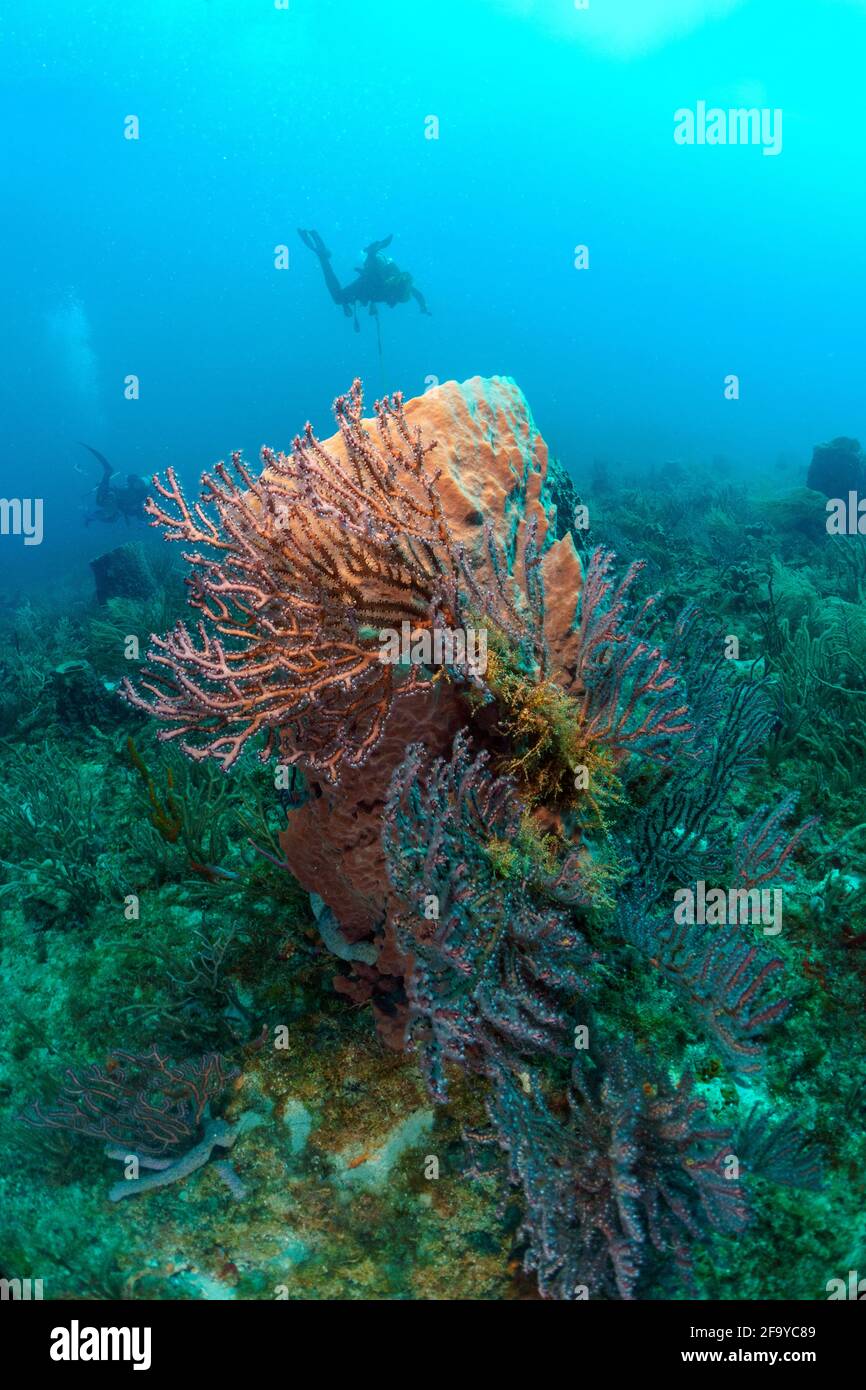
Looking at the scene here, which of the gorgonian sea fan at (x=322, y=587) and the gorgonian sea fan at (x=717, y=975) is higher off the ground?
the gorgonian sea fan at (x=322, y=587)

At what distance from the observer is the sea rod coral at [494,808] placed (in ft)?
8.57

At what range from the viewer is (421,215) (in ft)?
451

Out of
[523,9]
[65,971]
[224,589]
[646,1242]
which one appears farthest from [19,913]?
[523,9]

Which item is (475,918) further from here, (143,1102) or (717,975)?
(143,1102)

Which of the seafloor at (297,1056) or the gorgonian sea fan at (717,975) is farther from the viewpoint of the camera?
the seafloor at (297,1056)

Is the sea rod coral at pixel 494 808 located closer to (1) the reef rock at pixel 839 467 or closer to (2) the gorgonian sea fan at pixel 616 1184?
(2) the gorgonian sea fan at pixel 616 1184

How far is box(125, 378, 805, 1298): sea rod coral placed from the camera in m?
2.61

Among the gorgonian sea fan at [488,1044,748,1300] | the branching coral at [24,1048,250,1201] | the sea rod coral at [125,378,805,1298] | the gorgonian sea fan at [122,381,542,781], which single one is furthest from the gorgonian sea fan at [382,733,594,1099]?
the branching coral at [24,1048,250,1201]

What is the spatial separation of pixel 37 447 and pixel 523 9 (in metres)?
95.2

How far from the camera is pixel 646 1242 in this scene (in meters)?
2.65

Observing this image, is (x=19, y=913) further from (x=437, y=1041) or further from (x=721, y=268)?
(x=721, y=268)

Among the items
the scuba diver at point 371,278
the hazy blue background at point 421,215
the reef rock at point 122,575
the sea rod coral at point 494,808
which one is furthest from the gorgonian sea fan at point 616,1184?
the hazy blue background at point 421,215

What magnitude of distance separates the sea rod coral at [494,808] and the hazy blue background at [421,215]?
194 ft

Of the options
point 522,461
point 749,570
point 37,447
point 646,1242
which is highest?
point 37,447
